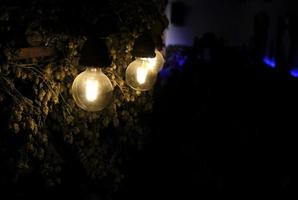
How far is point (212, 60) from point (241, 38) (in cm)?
320

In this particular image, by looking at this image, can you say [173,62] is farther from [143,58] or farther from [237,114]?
[143,58]

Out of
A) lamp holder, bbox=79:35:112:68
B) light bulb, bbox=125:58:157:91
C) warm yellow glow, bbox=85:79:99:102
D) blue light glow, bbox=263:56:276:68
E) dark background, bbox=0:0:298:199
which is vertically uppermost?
blue light glow, bbox=263:56:276:68

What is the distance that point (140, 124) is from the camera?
16.6ft

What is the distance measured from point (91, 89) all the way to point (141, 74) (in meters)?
0.80

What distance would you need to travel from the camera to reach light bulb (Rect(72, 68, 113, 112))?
278cm

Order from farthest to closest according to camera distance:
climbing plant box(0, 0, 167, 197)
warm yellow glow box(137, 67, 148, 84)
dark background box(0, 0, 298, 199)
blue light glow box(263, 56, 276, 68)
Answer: blue light glow box(263, 56, 276, 68)
dark background box(0, 0, 298, 199)
warm yellow glow box(137, 67, 148, 84)
climbing plant box(0, 0, 167, 197)

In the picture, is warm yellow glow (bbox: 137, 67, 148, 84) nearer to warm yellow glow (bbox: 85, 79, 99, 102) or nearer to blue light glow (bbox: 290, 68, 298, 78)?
warm yellow glow (bbox: 85, 79, 99, 102)

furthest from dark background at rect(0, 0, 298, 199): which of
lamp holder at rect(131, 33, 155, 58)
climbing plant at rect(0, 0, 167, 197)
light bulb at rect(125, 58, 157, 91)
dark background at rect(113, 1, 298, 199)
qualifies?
lamp holder at rect(131, 33, 155, 58)

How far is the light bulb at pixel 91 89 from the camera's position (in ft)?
9.12

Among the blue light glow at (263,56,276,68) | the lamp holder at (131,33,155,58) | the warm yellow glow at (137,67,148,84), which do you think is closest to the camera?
the lamp holder at (131,33,155,58)

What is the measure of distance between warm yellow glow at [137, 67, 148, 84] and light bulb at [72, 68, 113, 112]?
0.65 metres

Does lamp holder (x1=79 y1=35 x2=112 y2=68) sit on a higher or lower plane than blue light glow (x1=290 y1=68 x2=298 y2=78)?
lower

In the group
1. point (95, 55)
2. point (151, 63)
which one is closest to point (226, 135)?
point (151, 63)

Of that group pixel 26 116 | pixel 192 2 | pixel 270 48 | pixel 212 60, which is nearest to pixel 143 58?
pixel 26 116
